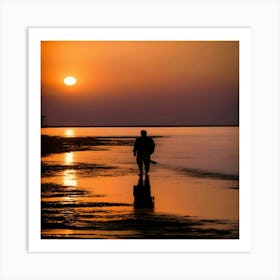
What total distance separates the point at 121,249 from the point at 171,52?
141 centimetres

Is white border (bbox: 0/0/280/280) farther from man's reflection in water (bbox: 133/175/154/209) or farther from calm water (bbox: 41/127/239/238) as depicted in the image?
man's reflection in water (bbox: 133/175/154/209)

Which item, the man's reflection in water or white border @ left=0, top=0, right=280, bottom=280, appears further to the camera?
the man's reflection in water

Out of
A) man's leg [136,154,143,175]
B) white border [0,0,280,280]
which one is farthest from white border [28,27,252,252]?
man's leg [136,154,143,175]

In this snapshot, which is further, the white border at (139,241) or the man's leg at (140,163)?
the man's leg at (140,163)

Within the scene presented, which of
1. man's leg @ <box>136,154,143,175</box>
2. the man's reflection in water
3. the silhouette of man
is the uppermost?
the silhouette of man

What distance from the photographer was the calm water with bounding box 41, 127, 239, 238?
5828 millimetres

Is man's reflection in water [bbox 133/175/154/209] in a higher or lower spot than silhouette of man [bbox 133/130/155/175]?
lower

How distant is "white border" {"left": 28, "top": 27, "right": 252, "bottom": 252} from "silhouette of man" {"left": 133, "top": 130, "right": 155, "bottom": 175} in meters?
0.54

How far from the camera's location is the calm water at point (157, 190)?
583 cm

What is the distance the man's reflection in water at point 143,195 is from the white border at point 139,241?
26 centimetres

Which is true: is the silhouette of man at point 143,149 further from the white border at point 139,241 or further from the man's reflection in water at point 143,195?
the white border at point 139,241

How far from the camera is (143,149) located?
5.93m
